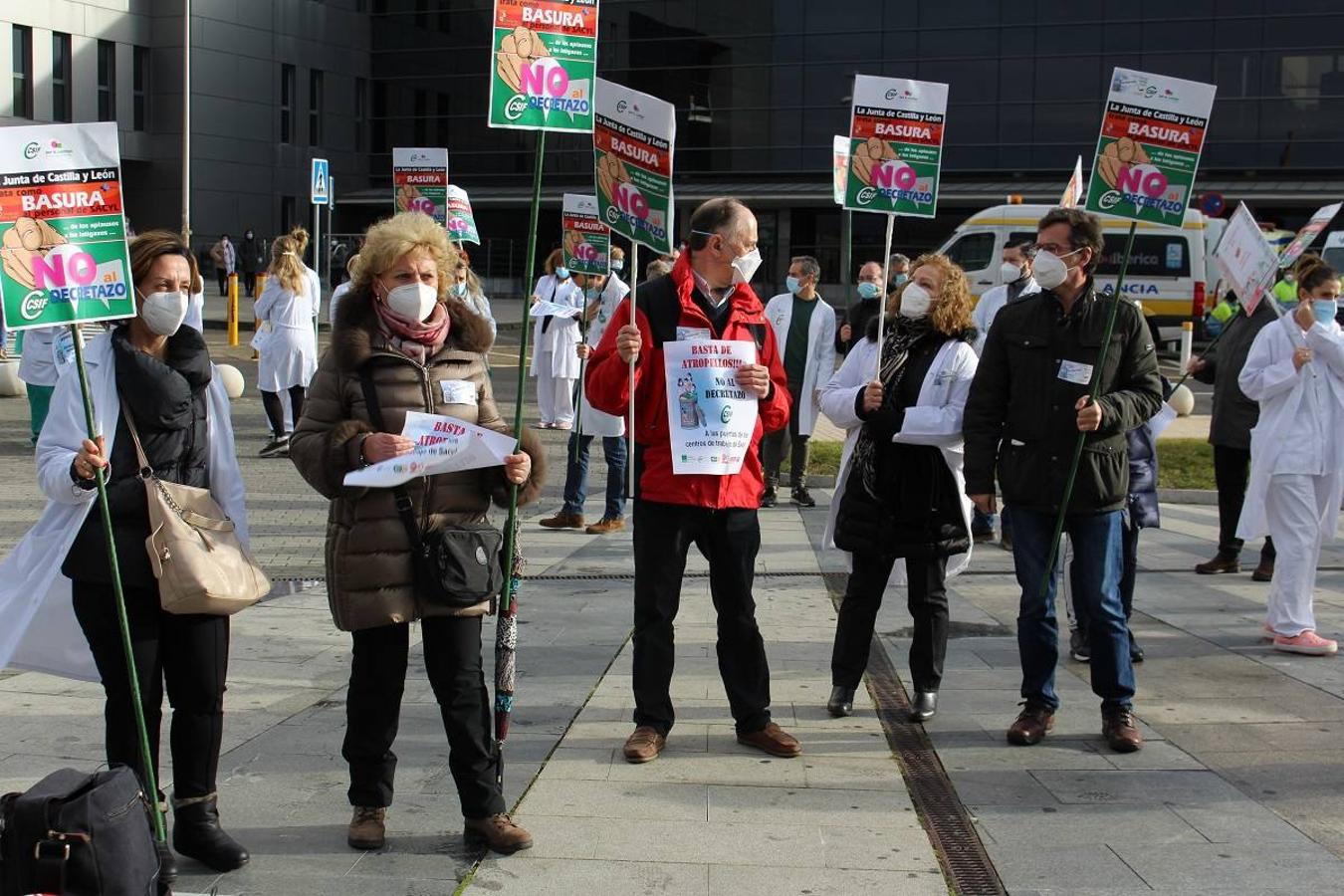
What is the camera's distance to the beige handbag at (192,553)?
4.41 meters

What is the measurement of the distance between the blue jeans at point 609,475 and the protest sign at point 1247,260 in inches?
176

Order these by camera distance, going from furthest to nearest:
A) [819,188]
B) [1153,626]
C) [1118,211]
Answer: [819,188]
[1153,626]
[1118,211]

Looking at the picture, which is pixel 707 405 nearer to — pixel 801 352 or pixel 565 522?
pixel 565 522

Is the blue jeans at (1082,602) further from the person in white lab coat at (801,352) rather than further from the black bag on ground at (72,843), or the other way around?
the person in white lab coat at (801,352)

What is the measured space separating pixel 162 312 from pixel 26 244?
414mm

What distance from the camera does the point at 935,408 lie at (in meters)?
6.37

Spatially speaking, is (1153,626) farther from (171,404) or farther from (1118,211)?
(171,404)

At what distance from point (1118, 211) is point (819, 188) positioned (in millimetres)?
37004

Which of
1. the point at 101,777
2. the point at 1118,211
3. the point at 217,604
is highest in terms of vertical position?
the point at 1118,211

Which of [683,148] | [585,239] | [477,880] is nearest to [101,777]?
[477,880]

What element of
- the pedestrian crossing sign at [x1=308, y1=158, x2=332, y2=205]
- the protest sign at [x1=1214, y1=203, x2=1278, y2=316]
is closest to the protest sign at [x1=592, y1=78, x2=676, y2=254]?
the protest sign at [x1=1214, y1=203, x2=1278, y2=316]

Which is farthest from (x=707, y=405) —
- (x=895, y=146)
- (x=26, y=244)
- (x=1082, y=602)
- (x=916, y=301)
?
(x=26, y=244)

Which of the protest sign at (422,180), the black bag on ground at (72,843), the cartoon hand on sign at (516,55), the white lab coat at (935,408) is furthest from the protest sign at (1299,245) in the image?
the black bag on ground at (72,843)

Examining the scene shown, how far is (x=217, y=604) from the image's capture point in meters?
4.48
